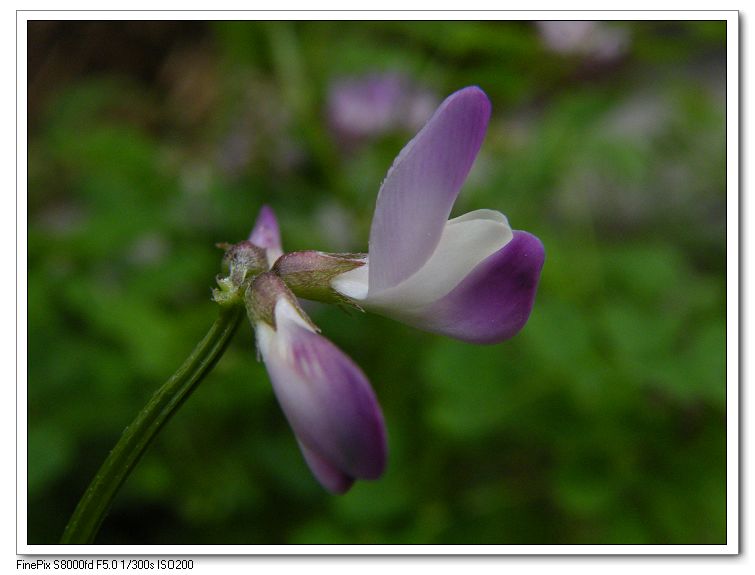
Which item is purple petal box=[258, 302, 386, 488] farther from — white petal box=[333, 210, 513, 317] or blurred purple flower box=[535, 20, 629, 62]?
blurred purple flower box=[535, 20, 629, 62]

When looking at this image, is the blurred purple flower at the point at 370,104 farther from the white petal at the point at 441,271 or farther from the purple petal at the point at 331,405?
the purple petal at the point at 331,405

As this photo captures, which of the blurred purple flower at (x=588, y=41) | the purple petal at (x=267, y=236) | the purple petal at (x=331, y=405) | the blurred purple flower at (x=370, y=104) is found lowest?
the purple petal at (x=331, y=405)

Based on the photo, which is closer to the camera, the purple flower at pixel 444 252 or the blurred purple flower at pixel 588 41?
the purple flower at pixel 444 252

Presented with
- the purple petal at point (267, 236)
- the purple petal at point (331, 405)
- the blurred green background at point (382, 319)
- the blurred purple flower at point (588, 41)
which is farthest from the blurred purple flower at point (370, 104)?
the purple petal at point (331, 405)

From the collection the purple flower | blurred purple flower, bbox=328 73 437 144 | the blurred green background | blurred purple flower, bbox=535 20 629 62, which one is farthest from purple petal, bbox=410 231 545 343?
blurred purple flower, bbox=328 73 437 144

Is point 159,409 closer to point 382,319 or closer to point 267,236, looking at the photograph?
point 267,236
